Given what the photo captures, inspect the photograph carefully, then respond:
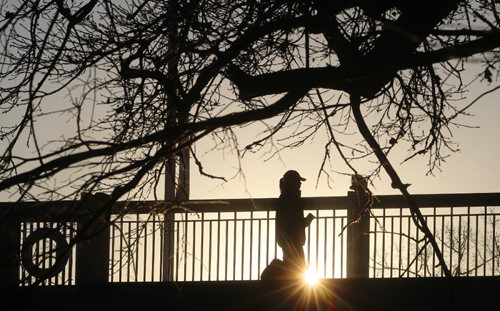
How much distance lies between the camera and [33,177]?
468 cm

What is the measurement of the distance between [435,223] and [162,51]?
14.5 ft

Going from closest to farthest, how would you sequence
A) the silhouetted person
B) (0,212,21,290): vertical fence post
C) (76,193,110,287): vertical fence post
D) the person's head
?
(0,212,21,290): vertical fence post < the silhouetted person < the person's head < (76,193,110,287): vertical fence post

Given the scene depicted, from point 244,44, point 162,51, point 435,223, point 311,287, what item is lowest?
point 311,287

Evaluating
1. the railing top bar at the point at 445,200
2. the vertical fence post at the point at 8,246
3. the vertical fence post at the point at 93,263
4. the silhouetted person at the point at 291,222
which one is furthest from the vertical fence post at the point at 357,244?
the vertical fence post at the point at 8,246

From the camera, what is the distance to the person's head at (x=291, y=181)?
10336 millimetres

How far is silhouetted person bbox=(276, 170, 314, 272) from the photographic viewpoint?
400 inches

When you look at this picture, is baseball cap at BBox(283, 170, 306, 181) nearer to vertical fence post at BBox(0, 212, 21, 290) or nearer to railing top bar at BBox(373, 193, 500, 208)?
railing top bar at BBox(373, 193, 500, 208)

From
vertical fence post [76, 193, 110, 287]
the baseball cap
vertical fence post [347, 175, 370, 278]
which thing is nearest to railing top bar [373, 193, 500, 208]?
vertical fence post [347, 175, 370, 278]

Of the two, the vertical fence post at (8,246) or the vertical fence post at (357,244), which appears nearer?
the vertical fence post at (8,246)

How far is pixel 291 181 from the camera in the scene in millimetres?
10367

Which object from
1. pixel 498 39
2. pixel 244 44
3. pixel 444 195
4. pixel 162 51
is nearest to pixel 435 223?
pixel 444 195

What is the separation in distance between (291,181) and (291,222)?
1.45ft

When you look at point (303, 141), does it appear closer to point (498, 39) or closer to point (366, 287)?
point (366, 287)

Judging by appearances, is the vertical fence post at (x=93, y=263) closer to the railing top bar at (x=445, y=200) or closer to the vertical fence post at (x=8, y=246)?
the railing top bar at (x=445, y=200)
